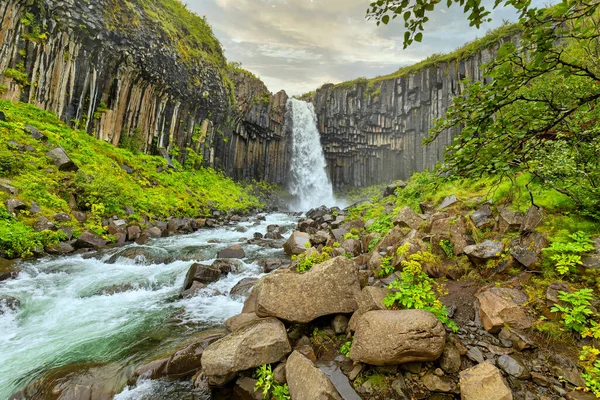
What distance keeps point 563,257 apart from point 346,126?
39482 mm

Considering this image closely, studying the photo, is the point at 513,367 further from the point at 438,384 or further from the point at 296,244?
the point at 296,244

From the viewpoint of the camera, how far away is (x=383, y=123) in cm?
3884

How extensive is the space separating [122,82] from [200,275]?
20.6 m

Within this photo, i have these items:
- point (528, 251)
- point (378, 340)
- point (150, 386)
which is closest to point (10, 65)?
point (150, 386)

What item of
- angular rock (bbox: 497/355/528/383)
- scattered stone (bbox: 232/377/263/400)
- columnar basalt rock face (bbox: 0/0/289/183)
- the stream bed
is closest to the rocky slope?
columnar basalt rock face (bbox: 0/0/289/183)

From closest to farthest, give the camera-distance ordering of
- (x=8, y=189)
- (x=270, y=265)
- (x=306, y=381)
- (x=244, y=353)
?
(x=306, y=381) → (x=244, y=353) → (x=270, y=265) → (x=8, y=189)

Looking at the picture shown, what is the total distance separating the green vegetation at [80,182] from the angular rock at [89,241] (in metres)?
0.46

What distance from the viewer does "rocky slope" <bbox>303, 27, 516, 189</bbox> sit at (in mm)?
31609

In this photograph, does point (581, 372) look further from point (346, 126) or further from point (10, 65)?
point (346, 126)

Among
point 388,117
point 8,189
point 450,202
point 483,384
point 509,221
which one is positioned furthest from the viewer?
point 388,117

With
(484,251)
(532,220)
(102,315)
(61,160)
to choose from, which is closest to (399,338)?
(484,251)

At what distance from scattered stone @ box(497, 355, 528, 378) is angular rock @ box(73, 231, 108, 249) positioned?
13.1 meters

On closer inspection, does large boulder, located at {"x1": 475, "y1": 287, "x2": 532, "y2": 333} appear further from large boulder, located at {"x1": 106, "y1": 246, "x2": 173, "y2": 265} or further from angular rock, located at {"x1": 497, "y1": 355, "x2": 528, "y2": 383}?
large boulder, located at {"x1": 106, "y1": 246, "x2": 173, "y2": 265}

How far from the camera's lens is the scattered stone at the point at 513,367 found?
9.74 feet
